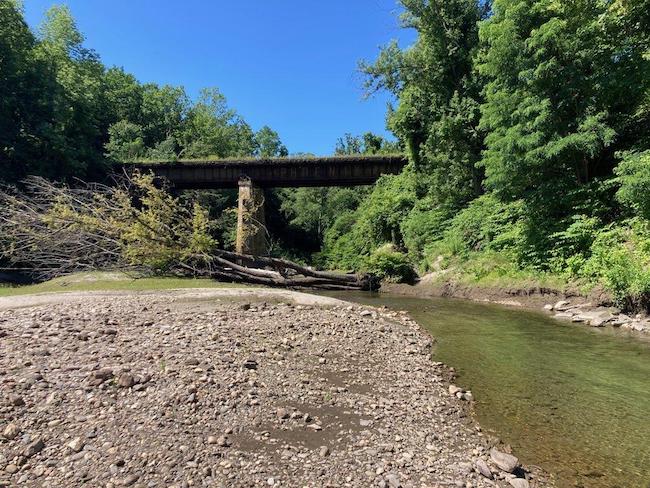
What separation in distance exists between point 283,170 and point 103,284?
86.4 ft

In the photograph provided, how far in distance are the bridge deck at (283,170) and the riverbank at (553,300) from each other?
1942 cm

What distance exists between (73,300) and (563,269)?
17.3 m

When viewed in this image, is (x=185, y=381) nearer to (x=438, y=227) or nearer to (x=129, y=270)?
(x=129, y=270)

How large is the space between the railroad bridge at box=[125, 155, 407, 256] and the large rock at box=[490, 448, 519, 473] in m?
35.8

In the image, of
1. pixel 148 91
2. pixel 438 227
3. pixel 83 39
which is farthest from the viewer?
pixel 148 91

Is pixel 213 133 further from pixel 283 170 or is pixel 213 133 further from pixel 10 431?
pixel 10 431

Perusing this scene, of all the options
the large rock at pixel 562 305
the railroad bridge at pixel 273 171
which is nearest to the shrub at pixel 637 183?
the large rock at pixel 562 305

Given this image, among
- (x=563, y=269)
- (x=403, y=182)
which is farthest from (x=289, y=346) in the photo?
(x=403, y=182)

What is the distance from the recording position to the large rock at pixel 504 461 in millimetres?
4719

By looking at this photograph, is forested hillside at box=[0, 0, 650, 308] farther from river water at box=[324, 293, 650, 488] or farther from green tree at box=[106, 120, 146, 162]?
river water at box=[324, 293, 650, 488]

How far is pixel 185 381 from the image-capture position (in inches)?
248

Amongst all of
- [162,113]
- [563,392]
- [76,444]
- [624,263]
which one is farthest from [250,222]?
[162,113]

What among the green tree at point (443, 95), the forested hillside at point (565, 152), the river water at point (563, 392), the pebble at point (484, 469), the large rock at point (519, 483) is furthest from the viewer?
the green tree at point (443, 95)

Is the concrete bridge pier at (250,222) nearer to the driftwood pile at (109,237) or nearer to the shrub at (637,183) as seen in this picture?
the driftwood pile at (109,237)
